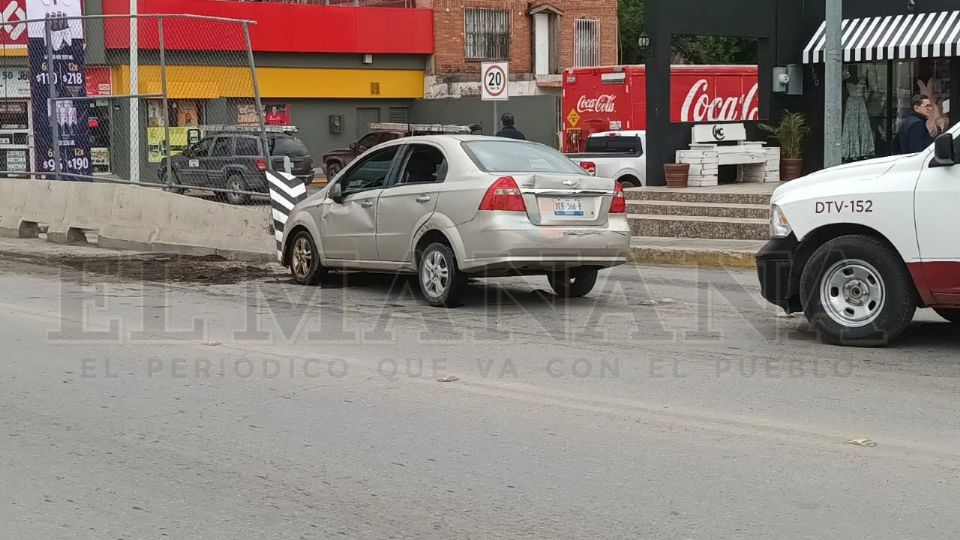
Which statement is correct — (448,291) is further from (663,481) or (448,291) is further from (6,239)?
(6,239)

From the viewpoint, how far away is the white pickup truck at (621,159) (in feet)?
79.5

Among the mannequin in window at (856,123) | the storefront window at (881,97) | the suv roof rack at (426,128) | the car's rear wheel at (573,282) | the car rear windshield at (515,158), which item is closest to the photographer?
the car rear windshield at (515,158)

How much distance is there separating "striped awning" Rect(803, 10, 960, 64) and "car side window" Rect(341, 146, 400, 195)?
9554 mm

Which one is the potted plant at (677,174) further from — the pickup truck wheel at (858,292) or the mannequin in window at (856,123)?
the pickup truck wheel at (858,292)

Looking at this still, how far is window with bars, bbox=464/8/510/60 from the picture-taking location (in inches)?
1651

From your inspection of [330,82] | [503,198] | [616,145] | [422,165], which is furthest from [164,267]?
[330,82]

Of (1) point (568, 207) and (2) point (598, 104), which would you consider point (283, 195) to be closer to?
(1) point (568, 207)

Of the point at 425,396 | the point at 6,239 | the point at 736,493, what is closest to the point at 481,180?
the point at 425,396

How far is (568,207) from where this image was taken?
1107 centimetres

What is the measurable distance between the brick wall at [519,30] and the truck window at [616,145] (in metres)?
17.7

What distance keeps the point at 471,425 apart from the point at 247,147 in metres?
14.6

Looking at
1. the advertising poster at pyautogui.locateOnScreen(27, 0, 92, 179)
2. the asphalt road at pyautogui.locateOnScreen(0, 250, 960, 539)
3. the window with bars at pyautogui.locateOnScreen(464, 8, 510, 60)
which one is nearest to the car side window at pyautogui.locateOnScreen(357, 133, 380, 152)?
the window with bars at pyautogui.locateOnScreen(464, 8, 510, 60)

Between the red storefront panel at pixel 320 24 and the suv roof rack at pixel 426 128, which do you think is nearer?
the suv roof rack at pixel 426 128

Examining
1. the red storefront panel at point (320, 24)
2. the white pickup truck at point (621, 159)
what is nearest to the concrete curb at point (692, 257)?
the white pickup truck at point (621, 159)
